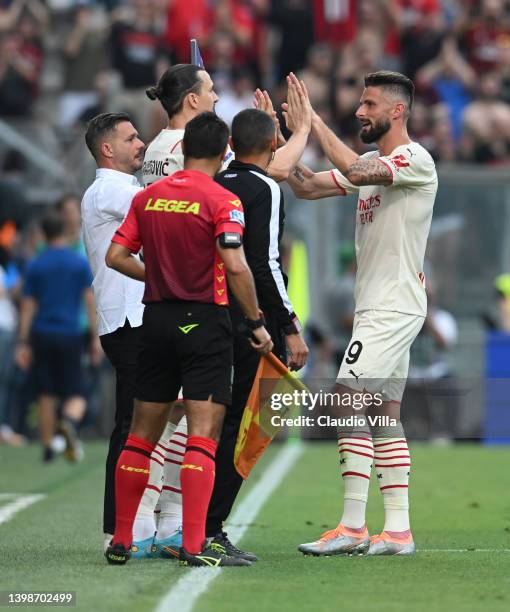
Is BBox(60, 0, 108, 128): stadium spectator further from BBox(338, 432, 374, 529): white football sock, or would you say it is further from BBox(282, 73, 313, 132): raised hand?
BBox(338, 432, 374, 529): white football sock

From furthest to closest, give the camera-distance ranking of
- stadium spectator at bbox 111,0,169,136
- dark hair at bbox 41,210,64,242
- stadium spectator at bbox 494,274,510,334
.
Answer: stadium spectator at bbox 111,0,169,136 < stadium spectator at bbox 494,274,510,334 < dark hair at bbox 41,210,64,242

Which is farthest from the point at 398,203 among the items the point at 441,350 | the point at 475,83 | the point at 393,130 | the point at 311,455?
the point at 475,83

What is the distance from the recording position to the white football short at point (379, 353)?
870 centimetres

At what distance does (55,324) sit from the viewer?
1606 cm

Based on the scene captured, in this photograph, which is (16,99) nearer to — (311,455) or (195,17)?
(195,17)

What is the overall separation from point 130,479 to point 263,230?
1.40 m

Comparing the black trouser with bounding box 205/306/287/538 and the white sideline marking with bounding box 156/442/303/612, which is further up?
the black trouser with bounding box 205/306/287/538

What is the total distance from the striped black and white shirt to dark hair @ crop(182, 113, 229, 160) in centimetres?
36

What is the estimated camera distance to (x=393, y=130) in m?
8.95

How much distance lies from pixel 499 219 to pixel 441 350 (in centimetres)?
177

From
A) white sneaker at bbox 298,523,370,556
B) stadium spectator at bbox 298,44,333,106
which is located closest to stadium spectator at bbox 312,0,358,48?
stadium spectator at bbox 298,44,333,106

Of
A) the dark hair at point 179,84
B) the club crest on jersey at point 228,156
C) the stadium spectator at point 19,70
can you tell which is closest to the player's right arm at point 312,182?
the club crest on jersey at point 228,156

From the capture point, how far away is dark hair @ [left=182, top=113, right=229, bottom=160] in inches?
309

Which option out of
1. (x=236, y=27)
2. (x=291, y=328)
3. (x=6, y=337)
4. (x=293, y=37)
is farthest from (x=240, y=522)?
(x=236, y=27)
